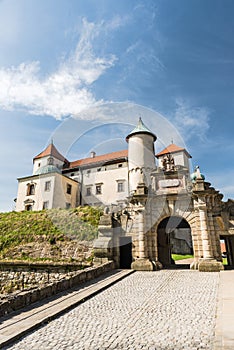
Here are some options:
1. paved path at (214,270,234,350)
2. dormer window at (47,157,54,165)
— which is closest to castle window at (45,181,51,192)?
dormer window at (47,157,54,165)

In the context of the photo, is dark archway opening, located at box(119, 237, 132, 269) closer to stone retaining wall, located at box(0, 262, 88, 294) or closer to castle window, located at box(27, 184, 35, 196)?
stone retaining wall, located at box(0, 262, 88, 294)

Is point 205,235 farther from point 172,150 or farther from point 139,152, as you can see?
point 172,150

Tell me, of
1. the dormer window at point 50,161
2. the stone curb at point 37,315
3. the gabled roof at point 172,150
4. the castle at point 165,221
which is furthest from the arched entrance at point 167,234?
the dormer window at point 50,161

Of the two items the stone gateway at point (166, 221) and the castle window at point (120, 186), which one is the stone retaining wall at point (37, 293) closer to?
the stone gateway at point (166, 221)

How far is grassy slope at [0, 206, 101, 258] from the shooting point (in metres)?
19.5

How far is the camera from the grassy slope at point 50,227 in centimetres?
1953

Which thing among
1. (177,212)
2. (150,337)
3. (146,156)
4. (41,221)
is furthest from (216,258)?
(146,156)

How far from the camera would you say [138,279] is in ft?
40.8

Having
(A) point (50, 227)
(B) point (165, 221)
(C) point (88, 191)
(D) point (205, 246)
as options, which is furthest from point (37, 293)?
(C) point (88, 191)

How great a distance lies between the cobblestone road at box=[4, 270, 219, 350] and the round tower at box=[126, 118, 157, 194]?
31.2m

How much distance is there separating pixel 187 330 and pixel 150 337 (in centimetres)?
98

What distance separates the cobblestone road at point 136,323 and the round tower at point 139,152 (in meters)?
31.2

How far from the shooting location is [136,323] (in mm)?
6055

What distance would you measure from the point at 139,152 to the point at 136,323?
119 feet
